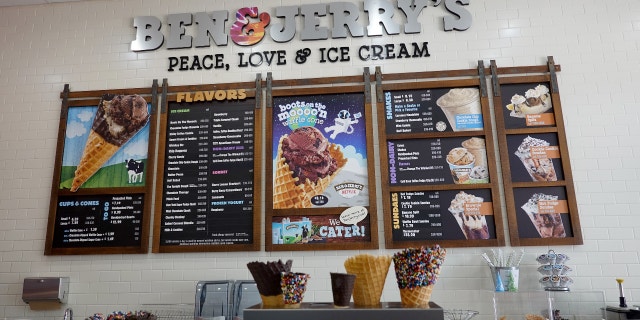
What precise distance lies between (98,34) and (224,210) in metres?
2.38

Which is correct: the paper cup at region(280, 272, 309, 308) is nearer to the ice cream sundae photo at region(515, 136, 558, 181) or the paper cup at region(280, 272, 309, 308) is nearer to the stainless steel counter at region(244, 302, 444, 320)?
the stainless steel counter at region(244, 302, 444, 320)

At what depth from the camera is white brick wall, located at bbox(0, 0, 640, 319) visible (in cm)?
388

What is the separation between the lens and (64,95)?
15.1 ft

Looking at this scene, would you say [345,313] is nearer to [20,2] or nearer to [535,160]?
[535,160]

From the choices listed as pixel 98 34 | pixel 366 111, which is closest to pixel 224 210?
pixel 366 111

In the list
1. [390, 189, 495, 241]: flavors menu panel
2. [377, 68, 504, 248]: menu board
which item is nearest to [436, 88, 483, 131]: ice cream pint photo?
[377, 68, 504, 248]: menu board

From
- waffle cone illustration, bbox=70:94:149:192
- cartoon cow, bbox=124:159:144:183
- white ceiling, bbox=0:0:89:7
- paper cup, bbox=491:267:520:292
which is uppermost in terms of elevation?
white ceiling, bbox=0:0:89:7

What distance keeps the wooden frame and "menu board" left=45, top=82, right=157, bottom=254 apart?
1183 mm

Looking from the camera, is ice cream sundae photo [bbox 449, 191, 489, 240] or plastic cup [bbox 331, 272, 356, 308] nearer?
plastic cup [bbox 331, 272, 356, 308]

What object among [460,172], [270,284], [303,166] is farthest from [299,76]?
[270,284]

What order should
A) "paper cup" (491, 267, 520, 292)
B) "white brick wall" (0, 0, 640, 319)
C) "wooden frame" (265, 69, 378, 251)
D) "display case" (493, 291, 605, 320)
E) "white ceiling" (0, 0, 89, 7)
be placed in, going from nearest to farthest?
"display case" (493, 291, 605, 320) < "paper cup" (491, 267, 520, 292) < "white brick wall" (0, 0, 640, 319) < "wooden frame" (265, 69, 378, 251) < "white ceiling" (0, 0, 89, 7)

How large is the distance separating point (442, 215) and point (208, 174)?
2.15 m

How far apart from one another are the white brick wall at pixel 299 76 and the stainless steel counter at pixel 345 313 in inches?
96.8

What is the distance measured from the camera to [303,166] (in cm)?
416
